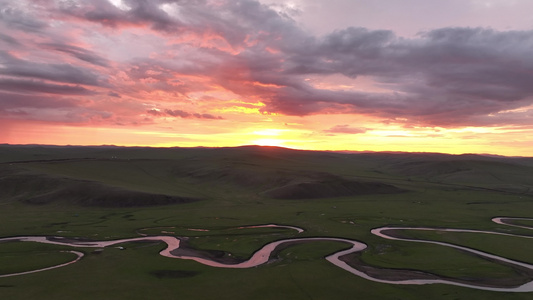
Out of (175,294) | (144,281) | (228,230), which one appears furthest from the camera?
(228,230)

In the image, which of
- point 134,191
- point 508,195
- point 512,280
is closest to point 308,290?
point 512,280

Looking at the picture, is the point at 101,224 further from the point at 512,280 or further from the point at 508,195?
the point at 508,195

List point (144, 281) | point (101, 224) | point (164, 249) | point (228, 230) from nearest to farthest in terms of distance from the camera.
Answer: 1. point (144, 281)
2. point (164, 249)
3. point (228, 230)
4. point (101, 224)

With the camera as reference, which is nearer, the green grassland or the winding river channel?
the green grassland

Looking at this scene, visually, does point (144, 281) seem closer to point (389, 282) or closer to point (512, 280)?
point (389, 282)

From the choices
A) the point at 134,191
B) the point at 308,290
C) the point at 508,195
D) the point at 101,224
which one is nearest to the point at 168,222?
the point at 101,224

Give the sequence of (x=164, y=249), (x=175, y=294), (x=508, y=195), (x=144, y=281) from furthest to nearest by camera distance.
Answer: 1. (x=508, y=195)
2. (x=164, y=249)
3. (x=144, y=281)
4. (x=175, y=294)

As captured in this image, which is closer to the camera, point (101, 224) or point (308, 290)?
point (308, 290)

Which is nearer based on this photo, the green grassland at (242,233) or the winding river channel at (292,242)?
the green grassland at (242,233)

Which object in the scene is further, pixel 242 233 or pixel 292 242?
pixel 242 233
